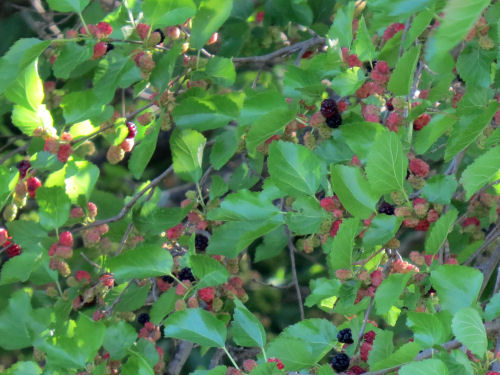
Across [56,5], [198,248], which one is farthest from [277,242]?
[56,5]

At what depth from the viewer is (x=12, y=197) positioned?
5.30ft

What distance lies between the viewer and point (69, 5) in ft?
4.92

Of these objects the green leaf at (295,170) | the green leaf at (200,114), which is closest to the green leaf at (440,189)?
the green leaf at (295,170)

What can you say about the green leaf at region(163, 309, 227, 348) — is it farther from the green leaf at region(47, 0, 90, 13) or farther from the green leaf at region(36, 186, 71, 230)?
the green leaf at region(47, 0, 90, 13)

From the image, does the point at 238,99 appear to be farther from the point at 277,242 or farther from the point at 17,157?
the point at 17,157

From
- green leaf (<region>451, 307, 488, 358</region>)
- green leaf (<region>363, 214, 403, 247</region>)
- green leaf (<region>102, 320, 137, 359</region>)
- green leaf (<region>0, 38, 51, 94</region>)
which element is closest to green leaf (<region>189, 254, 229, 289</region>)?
green leaf (<region>102, 320, 137, 359</region>)

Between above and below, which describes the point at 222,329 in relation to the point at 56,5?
below

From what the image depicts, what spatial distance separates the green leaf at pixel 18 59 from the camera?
1.35 m

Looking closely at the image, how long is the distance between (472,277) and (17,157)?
1.54 metres

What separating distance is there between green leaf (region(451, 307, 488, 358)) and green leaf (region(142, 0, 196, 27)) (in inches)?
25.7

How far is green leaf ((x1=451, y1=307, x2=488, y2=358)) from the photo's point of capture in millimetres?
996

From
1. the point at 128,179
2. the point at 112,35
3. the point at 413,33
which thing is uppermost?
the point at 413,33

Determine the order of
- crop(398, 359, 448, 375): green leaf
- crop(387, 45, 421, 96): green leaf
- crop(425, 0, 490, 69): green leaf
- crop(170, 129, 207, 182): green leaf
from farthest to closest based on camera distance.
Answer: crop(170, 129, 207, 182): green leaf, crop(387, 45, 421, 96): green leaf, crop(398, 359, 448, 375): green leaf, crop(425, 0, 490, 69): green leaf

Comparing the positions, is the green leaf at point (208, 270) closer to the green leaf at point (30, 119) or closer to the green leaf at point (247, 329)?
the green leaf at point (247, 329)
